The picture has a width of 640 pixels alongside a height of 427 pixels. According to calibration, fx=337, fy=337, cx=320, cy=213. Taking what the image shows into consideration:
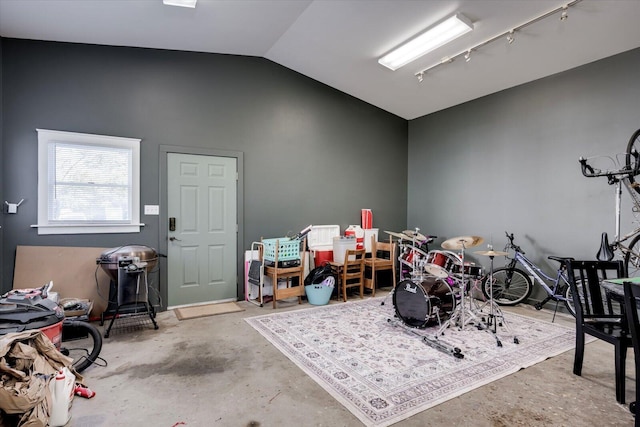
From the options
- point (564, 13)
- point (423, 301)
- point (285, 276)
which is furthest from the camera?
point (285, 276)

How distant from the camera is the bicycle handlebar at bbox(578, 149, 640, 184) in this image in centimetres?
343

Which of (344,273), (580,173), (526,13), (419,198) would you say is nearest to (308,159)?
(344,273)

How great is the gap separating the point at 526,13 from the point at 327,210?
357 centimetres

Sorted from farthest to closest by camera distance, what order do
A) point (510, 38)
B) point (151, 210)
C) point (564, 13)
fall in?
Answer: point (151, 210), point (510, 38), point (564, 13)

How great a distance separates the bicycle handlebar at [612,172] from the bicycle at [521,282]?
3.66 feet

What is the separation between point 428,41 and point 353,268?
3.19 m

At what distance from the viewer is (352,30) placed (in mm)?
3977

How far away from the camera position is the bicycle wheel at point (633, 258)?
3.64 metres

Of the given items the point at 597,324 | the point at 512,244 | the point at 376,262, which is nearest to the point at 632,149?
the point at 512,244

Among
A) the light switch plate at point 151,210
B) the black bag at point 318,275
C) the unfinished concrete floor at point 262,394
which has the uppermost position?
the light switch plate at point 151,210

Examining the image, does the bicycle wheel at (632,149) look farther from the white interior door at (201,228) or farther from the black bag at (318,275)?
the white interior door at (201,228)

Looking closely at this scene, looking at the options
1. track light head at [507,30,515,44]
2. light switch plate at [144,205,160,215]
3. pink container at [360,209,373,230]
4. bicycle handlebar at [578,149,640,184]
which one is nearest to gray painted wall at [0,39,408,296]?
light switch plate at [144,205,160,215]

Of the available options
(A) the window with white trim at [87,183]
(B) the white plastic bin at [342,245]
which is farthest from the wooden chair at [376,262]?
(A) the window with white trim at [87,183]

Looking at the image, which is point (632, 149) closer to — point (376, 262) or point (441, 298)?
point (441, 298)
